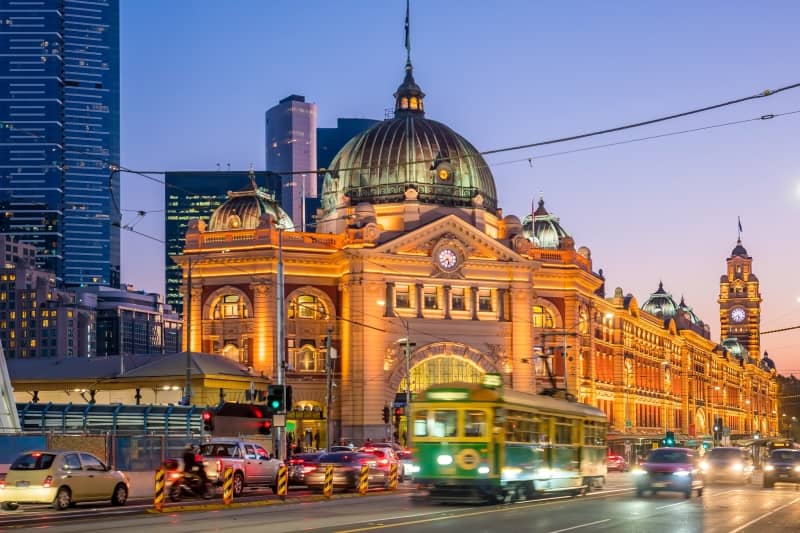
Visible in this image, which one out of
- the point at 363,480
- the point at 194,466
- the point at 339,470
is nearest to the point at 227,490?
the point at 194,466

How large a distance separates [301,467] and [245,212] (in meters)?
61.2

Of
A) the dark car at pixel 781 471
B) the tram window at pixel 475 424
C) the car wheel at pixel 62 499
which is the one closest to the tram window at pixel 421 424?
the tram window at pixel 475 424

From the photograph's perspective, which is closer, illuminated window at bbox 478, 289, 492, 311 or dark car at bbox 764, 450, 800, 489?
dark car at bbox 764, 450, 800, 489

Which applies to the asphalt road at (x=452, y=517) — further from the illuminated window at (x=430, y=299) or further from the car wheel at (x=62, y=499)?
the illuminated window at (x=430, y=299)

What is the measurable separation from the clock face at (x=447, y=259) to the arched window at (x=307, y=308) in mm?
9862

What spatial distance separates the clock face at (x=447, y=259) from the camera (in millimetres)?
108312

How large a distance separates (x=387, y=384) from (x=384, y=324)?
4.64 m

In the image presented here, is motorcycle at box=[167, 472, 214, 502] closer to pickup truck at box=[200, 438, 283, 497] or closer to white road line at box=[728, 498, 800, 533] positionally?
pickup truck at box=[200, 438, 283, 497]

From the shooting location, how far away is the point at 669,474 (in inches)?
1881

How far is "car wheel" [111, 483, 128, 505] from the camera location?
40.8 m

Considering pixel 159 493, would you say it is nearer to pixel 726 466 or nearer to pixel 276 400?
pixel 276 400

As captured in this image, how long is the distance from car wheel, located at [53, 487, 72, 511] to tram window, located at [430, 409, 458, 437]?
10.9 meters

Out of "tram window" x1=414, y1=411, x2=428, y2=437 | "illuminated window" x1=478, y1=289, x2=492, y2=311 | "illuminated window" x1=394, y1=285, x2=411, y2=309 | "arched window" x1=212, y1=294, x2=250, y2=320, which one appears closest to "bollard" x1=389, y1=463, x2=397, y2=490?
"tram window" x1=414, y1=411, x2=428, y2=437

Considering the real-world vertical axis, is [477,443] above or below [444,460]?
above
